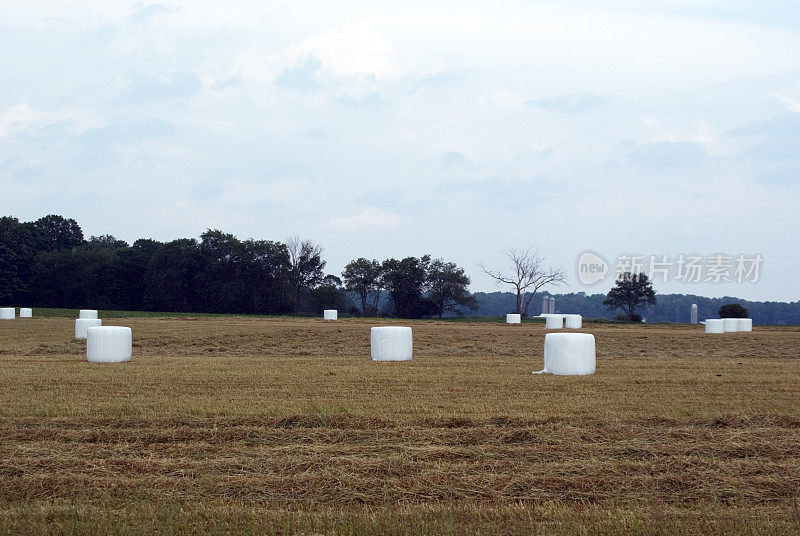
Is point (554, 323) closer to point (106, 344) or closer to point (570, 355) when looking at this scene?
point (570, 355)

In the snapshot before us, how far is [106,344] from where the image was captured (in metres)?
21.0

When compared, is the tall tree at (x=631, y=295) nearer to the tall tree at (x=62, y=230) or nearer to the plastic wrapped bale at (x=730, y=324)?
the plastic wrapped bale at (x=730, y=324)

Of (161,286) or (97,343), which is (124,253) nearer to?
(161,286)

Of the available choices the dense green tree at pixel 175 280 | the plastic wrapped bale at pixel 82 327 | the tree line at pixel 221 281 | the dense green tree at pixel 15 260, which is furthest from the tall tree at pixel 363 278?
the plastic wrapped bale at pixel 82 327

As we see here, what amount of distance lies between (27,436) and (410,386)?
7.46 meters

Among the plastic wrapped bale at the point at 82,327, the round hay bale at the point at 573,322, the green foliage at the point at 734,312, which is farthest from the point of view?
the green foliage at the point at 734,312

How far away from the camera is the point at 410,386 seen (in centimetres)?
1587

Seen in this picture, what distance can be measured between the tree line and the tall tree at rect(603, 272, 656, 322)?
16181 mm

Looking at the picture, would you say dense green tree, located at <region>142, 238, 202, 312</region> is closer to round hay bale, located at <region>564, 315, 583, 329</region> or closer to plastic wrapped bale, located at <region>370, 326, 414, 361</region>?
round hay bale, located at <region>564, 315, 583, 329</region>

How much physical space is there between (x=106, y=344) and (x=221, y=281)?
64227 mm

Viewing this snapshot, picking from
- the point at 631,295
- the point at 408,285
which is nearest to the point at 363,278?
the point at 408,285

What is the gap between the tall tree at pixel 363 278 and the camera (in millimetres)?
86188

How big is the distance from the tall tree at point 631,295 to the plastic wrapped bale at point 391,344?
2603 inches

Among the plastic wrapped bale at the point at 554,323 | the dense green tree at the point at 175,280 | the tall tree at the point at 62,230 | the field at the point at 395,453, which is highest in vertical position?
the tall tree at the point at 62,230
